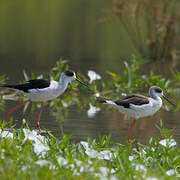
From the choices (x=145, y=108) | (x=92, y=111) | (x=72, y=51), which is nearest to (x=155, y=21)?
(x=72, y=51)

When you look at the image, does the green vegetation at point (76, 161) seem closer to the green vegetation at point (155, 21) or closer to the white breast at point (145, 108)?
the white breast at point (145, 108)

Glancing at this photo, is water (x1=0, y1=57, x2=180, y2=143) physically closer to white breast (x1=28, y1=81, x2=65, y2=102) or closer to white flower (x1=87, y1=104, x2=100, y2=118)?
white flower (x1=87, y1=104, x2=100, y2=118)

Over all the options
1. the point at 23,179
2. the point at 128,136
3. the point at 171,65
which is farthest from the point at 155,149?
the point at 171,65

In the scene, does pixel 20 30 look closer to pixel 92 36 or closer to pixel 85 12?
pixel 92 36

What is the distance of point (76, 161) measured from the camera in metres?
4.93

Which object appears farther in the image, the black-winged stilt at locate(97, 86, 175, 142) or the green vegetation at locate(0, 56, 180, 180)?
the black-winged stilt at locate(97, 86, 175, 142)

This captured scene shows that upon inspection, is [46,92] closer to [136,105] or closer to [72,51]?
[136,105]

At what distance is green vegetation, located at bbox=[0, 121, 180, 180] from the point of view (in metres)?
4.38

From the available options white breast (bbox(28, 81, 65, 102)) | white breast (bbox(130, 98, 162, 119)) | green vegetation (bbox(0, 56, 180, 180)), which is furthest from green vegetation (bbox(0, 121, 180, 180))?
white breast (bbox(28, 81, 65, 102))

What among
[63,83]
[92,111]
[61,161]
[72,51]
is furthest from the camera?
[72,51]

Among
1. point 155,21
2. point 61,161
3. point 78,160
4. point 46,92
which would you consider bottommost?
point 155,21

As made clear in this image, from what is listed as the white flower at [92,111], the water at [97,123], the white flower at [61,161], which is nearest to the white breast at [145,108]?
the water at [97,123]

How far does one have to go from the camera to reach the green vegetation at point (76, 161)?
4.38 metres

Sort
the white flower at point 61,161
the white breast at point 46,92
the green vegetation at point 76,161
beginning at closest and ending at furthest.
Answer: the green vegetation at point 76,161 → the white flower at point 61,161 → the white breast at point 46,92
